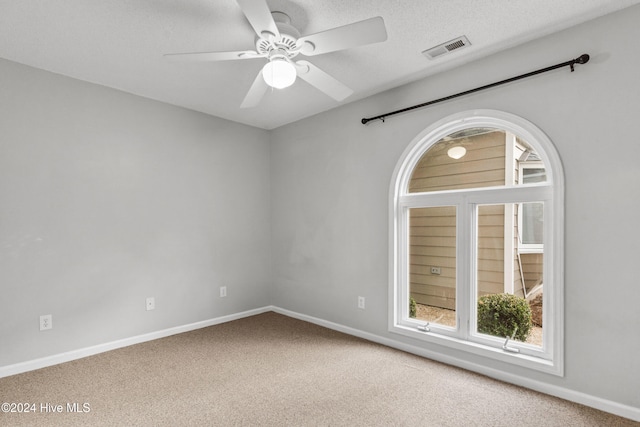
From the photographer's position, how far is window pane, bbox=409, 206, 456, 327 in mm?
2967

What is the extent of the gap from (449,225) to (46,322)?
3517 mm

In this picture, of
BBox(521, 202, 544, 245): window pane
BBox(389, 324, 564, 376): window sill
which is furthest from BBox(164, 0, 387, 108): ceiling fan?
BBox(389, 324, 564, 376): window sill

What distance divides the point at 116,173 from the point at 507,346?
371 cm

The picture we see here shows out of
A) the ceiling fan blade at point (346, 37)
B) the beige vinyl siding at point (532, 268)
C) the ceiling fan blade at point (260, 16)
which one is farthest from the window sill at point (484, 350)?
the ceiling fan blade at point (260, 16)

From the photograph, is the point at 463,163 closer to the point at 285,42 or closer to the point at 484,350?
the point at 484,350

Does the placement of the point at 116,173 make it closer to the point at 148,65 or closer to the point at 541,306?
the point at 148,65

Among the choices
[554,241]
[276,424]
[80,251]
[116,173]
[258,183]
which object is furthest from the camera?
[258,183]

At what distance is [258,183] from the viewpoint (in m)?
4.43

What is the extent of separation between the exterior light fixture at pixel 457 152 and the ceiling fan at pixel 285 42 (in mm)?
1295

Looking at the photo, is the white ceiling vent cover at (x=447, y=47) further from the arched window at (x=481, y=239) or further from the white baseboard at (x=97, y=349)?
the white baseboard at (x=97, y=349)

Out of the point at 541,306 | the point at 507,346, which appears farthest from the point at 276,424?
the point at 541,306

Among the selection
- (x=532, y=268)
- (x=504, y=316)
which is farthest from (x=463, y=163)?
(x=504, y=316)

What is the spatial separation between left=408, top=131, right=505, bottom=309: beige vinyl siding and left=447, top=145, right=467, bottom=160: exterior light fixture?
3cm

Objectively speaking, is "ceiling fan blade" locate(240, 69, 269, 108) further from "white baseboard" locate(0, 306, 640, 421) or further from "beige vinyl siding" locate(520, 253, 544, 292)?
"white baseboard" locate(0, 306, 640, 421)
